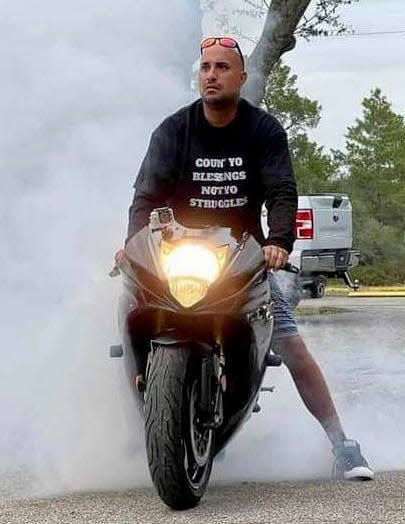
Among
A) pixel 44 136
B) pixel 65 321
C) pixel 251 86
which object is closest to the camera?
pixel 65 321

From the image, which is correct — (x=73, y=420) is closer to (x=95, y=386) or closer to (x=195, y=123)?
(x=95, y=386)

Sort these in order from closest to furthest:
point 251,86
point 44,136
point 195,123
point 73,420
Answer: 1. point 195,123
2. point 73,420
3. point 44,136
4. point 251,86

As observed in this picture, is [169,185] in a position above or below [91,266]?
above

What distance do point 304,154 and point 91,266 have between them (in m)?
30.7

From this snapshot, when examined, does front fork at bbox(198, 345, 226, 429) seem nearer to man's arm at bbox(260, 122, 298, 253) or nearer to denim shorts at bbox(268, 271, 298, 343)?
man's arm at bbox(260, 122, 298, 253)

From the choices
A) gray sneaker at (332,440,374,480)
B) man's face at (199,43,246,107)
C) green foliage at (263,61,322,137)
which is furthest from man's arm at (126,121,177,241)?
green foliage at (263,61,322,137)

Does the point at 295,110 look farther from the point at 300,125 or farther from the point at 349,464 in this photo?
the point at 349,464

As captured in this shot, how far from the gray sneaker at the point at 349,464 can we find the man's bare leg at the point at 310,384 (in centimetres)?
7

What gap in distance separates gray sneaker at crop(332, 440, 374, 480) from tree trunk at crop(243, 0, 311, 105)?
4.57 metres

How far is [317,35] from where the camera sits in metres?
13.6

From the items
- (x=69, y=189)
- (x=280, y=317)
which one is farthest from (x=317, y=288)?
(x=280, y=317)

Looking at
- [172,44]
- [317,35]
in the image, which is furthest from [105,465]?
[317,35]

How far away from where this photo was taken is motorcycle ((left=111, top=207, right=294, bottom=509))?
484 cm

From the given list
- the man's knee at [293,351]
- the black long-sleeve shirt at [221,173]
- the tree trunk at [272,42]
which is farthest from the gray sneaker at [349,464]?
the tree trunk at [272,42]
